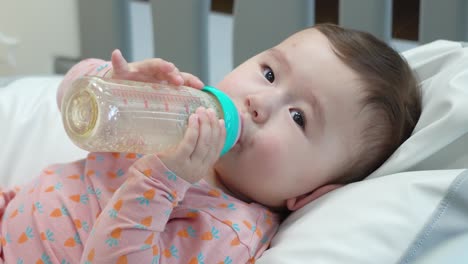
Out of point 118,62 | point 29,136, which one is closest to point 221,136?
point 118,62

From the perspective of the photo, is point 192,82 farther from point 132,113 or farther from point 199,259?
point 199,259

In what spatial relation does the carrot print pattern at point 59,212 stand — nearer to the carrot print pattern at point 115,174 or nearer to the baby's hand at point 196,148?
the carrot print pattern at point 115,174

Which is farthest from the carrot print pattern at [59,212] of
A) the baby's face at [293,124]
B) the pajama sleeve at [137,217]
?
the baby's face at [293,124]

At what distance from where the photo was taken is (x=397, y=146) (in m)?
0.90

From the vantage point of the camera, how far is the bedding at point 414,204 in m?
0.71

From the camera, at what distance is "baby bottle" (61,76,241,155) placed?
0.69 m

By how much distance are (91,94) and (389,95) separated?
441 mm

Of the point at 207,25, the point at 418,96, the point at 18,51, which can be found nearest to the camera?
the point at 418,96

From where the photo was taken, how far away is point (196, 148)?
0.71 meters

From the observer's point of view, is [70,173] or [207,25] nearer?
[70,173]

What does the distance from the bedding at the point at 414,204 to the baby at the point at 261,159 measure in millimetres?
43

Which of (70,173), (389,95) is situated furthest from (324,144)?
(70,173)

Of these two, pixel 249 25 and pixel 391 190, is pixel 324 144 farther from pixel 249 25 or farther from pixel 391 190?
pixel 249 25

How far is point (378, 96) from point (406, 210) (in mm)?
195
